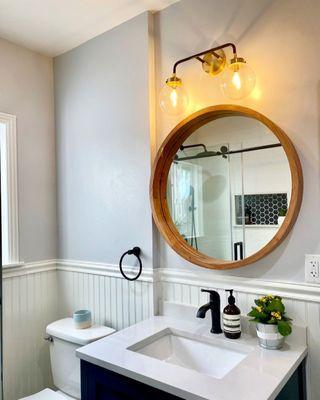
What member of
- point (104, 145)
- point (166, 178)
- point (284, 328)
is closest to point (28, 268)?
point (104, 145)

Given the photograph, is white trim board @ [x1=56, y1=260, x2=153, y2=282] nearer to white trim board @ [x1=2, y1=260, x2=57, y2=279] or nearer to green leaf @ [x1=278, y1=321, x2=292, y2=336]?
white trim board @ [x1=2, y1=260, x2=57, y2=279]

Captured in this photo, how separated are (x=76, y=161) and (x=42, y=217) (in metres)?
0.47

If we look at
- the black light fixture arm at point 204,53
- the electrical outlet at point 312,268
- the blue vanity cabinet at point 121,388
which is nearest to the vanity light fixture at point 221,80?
the black light fixture arm at point 204,53

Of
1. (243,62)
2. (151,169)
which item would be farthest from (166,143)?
(243,62)

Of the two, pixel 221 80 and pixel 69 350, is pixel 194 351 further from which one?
pixel 221 80

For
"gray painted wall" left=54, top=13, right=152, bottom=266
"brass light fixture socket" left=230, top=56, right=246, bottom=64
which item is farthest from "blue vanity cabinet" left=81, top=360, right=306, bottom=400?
"brass light fixture socket" left=230, top=56, right=246, bottom=64

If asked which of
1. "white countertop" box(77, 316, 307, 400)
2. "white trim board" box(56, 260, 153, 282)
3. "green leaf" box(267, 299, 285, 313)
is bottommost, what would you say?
"white countertop" box(77, 316, 307, 400)

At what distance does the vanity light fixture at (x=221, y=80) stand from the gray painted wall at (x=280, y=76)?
0.06 metres

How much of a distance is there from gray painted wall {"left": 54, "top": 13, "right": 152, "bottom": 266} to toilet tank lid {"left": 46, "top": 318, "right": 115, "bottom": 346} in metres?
0.41

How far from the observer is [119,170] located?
200 cm

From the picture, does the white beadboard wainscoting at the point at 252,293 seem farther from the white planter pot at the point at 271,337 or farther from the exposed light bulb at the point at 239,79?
the exposed light bulb at the point at 239,79

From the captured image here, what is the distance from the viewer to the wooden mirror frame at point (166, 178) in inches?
55.1

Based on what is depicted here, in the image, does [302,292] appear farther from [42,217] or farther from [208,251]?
[42,217]

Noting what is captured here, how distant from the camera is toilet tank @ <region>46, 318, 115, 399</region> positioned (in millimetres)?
1851
